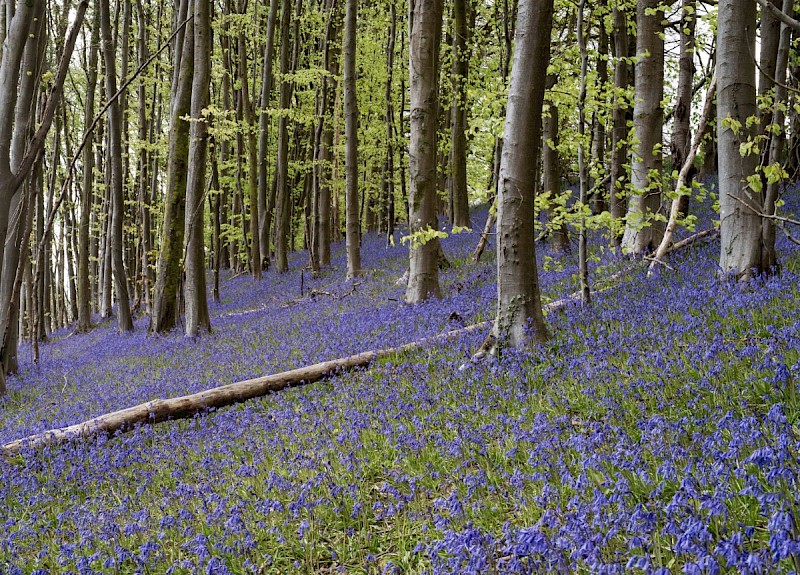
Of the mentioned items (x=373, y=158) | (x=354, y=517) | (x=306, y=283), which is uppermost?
(x=373, y=158)

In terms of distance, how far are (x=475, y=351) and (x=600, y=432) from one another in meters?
3.03

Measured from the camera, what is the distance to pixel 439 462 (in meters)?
4.11

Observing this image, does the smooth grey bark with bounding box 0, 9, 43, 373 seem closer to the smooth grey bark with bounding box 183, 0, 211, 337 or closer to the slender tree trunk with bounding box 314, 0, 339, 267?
the smooth grey bark with bounding box 183, 0, 211, 337

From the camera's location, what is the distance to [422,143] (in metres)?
11.0

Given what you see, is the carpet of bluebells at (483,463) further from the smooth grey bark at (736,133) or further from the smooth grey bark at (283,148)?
the smooth grey bark at (283,148)

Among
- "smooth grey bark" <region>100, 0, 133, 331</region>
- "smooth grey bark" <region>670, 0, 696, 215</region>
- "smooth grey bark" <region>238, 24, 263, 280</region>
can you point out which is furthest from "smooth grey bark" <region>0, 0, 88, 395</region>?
"smooth grey bark" <region>238, 24, 263, 280</region>

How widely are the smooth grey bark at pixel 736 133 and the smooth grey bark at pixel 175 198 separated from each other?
421 inches

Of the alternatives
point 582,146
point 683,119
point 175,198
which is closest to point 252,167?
point 175,198

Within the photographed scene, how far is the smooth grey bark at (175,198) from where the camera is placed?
13.8 meters

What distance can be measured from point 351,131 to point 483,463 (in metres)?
13.4

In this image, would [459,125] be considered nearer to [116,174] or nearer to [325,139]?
[325,139]

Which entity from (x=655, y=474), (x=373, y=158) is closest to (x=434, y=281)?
(x=655, y=474)

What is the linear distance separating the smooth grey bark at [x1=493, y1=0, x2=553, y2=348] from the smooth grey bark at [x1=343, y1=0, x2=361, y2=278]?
33.2 ft

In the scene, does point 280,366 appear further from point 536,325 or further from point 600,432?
point 600,432
